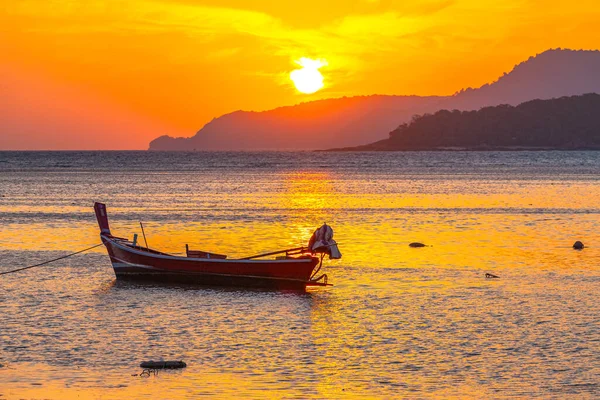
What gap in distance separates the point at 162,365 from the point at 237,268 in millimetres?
12282

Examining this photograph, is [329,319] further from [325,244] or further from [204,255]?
[204,255]

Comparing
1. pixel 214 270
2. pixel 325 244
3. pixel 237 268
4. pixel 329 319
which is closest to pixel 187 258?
pixel 214 270

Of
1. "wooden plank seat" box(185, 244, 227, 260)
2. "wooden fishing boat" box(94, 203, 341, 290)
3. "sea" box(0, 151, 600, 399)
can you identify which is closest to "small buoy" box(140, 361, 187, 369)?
"sea" box(0, 151, 600, 399)

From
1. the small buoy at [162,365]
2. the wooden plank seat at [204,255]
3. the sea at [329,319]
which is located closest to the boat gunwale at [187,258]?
the wooden plank seat at [204,255]

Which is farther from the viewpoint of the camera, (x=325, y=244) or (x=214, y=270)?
(x=214, y=270)

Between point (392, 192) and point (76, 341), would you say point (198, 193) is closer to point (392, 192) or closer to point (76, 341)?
point (392, 192)

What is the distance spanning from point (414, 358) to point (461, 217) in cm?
4110

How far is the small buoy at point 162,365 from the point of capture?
20.2m

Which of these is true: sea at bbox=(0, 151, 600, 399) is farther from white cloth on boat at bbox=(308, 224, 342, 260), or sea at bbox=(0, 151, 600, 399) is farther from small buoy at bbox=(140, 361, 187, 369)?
white cloth on boat at bbox=(308, 224, 342, 260)

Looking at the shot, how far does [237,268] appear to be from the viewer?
32.4 m

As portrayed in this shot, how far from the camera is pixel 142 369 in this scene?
66.3 ft

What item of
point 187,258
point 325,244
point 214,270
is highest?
point 325,244

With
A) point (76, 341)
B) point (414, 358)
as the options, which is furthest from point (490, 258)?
point (76, 341)

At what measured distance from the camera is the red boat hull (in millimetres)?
31969
